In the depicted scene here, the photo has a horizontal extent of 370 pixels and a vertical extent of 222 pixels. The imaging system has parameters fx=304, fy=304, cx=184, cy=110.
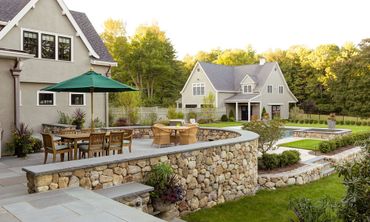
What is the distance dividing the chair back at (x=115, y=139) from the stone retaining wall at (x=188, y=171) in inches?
67.8

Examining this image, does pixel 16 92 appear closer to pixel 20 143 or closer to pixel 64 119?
pixel 20 143

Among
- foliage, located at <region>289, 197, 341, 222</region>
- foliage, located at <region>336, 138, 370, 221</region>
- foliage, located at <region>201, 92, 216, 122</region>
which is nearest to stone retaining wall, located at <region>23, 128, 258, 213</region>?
foliage, located at <region>289, 197, 341, 222</region>

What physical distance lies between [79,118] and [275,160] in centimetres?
1123

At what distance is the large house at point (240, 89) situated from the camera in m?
36.1

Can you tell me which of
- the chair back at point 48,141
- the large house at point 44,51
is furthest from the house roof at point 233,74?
the chair back at point 48,141

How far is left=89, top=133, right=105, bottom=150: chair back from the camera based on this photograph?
7.42m

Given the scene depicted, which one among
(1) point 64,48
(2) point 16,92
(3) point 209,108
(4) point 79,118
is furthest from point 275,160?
(3) point 209,108

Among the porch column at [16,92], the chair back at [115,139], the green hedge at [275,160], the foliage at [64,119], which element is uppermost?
the porch column at [16,92]

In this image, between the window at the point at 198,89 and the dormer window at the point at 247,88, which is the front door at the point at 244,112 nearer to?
the dormer window at the point at 247,88

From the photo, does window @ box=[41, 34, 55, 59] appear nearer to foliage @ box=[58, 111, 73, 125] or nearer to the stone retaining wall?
foliage @ box=[58, 111, 73, 125]

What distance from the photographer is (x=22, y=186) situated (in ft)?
19.1

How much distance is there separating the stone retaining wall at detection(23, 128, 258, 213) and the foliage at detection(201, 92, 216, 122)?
921 inches

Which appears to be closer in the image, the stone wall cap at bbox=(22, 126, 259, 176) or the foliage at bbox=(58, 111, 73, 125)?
the stone wall cap at bbox=(22, 126, 259, 176)

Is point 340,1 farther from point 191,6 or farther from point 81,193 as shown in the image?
point 81,193
